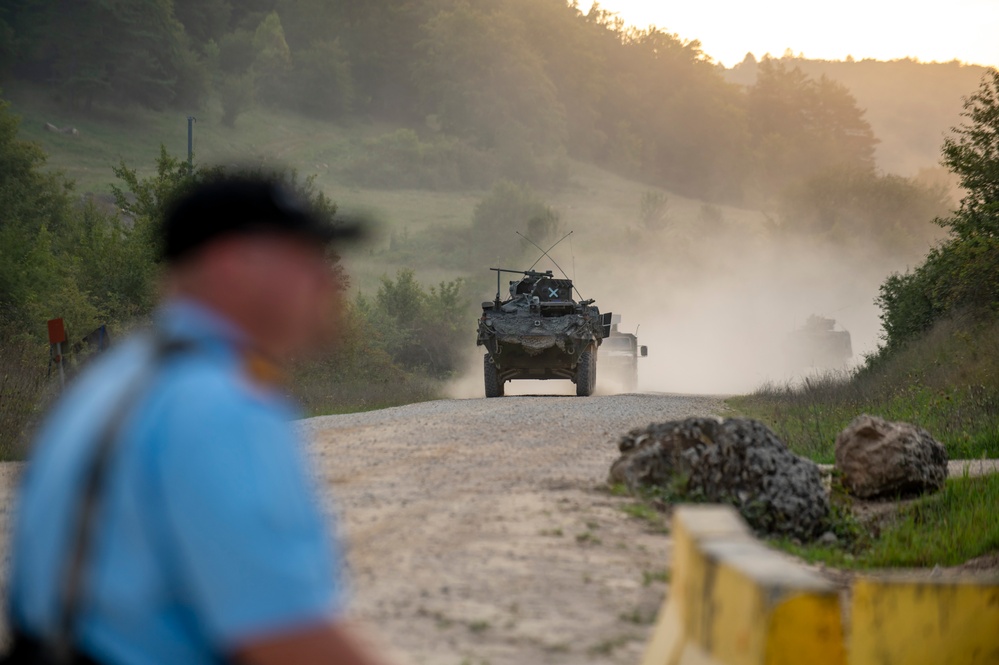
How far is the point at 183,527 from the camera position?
1688 mm

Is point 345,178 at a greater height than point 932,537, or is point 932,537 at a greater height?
point 345,178

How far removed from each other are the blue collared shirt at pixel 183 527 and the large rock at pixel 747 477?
284 inches

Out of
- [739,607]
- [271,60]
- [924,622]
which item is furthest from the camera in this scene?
[271,60]

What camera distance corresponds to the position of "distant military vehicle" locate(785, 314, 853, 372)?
4403 centimetres

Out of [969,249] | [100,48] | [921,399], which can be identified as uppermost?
[100,48]

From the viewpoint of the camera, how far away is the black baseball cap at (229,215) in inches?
78.7

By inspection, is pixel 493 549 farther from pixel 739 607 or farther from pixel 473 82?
pixel 473 82

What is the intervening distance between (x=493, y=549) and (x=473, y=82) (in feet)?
321

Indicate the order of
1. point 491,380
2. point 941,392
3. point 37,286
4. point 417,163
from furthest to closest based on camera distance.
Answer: point 417,163
point 37,286
point 491,380
point 941,392

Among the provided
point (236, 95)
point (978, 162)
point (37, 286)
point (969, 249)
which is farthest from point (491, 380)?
point (236, 95)

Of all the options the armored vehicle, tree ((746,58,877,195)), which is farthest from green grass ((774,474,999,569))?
tree ((746,58,877,195))

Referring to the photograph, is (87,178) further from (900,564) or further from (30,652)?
(30,652)

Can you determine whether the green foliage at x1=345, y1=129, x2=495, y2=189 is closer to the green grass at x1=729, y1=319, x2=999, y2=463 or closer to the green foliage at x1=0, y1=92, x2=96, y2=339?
the green foliage at x1=0, y1=92, x2=96, y2=339

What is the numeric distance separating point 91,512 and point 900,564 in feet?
25.4
